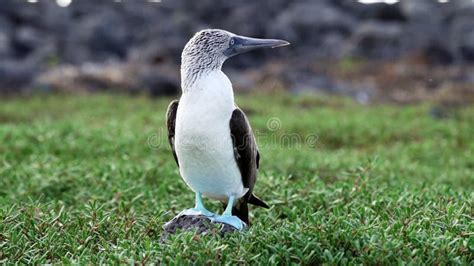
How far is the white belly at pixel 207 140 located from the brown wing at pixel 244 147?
1.6 inches

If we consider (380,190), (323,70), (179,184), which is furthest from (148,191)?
(323,70)

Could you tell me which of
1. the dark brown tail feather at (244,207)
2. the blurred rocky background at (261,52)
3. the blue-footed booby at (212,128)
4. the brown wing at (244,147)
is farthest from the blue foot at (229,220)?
the blurred rocky background at (261,52)

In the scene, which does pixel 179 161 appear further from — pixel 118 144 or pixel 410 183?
pixel 118 144

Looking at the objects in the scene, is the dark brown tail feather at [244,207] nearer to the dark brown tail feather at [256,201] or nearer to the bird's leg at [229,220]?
the dark brown tail feather at [256,201]

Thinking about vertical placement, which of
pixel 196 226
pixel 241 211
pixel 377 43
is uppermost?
pixel 196 226

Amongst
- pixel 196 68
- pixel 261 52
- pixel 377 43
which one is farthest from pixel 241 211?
pixel 261 52

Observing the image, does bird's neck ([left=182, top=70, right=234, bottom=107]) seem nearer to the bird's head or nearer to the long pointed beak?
the bird's head

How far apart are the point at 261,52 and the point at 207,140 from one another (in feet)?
76.2

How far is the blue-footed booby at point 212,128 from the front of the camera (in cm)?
441

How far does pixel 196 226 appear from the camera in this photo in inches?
179

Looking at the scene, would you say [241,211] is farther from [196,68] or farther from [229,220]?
[196,68]

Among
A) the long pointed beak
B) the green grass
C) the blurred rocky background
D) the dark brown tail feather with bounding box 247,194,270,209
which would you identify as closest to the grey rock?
the blurred rocky background

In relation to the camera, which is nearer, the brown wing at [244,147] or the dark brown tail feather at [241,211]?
the brown wing at [244,147]

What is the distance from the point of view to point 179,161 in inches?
185
